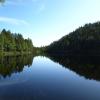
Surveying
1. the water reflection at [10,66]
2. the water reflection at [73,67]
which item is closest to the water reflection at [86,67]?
the water reflection at [73,67]

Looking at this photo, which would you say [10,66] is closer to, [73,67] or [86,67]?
[73,67]

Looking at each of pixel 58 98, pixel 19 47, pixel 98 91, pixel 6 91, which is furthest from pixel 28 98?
pixel 19 47

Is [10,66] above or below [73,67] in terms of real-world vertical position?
above

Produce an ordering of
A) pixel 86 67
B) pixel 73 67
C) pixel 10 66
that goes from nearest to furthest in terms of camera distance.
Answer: pixel 86 67, pixel 10 66, pixel 73 67

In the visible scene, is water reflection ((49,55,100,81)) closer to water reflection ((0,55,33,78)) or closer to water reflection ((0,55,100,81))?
water reflection ((0,55,100,81))

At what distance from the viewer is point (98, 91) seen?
2716cm

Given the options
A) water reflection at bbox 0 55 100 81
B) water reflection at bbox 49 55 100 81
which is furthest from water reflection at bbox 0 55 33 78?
water reflection at bbox 49 55 100 81

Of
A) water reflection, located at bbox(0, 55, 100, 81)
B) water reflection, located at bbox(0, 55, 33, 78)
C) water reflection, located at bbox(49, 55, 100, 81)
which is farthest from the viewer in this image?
water reflection, located at bbox(0, 55, 33, 78)

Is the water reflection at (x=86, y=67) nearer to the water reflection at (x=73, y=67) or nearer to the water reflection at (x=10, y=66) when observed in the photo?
the water reflection at (x=73, y=67)

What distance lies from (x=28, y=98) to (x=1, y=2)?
32.1 ft

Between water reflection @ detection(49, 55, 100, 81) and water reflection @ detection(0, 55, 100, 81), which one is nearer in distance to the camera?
water reflection @ detection(49, 55, 100, 81)

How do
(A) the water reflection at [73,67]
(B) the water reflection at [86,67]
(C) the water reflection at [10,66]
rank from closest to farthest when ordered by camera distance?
(B) the water reflection at [86,67]
(A) the water reflection at [73,67]
(C) the water reflection at [10,66]

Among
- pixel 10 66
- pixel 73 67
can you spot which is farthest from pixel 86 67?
pixel 10 66

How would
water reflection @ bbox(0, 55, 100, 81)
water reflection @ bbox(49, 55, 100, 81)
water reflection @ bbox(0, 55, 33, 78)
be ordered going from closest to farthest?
water reflection @ bbox(49, 55, 100, 81) < water reflection @ bbox(0, 55, 100, 81) < water reflection @ bbox(0, 55, 33, 78)
